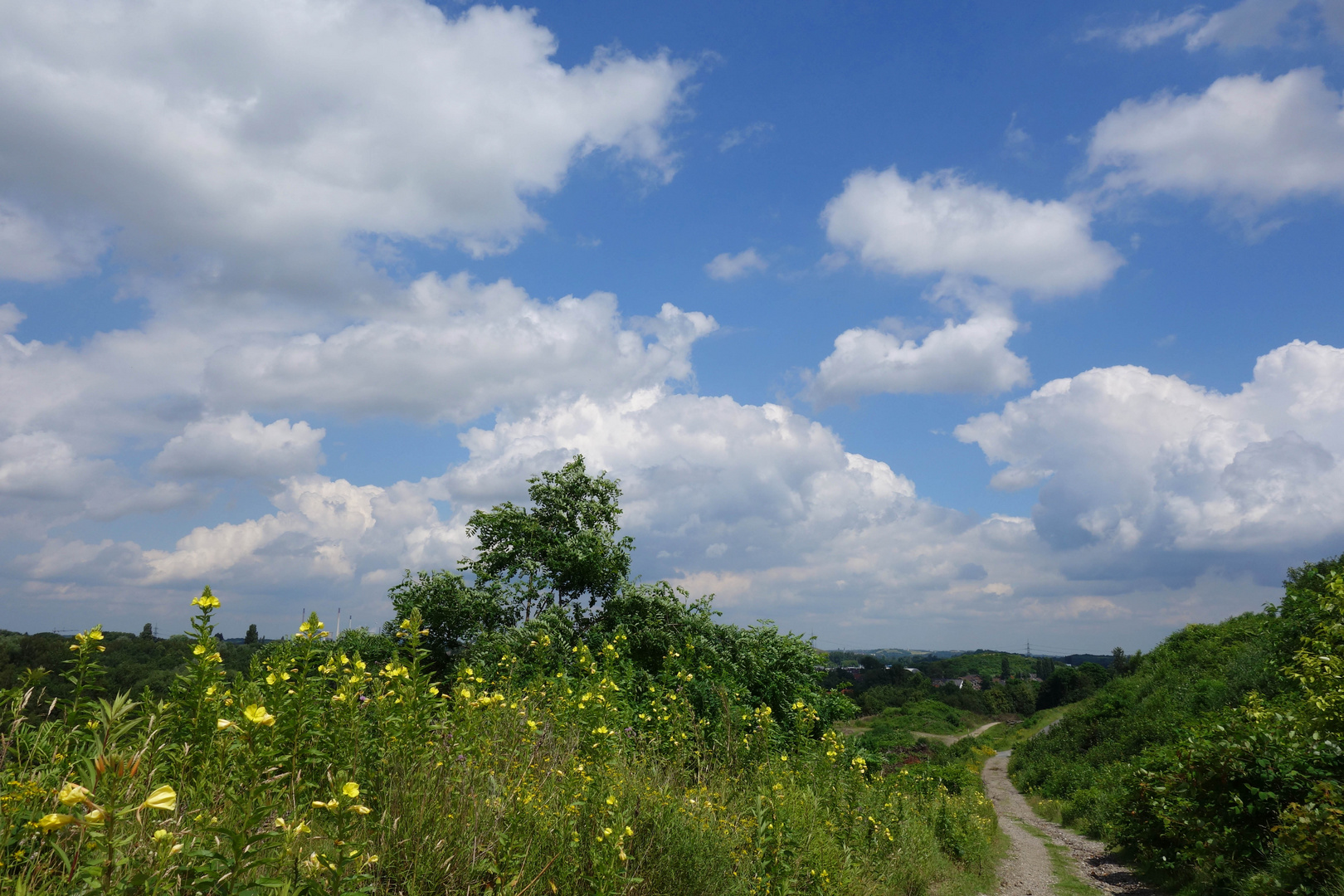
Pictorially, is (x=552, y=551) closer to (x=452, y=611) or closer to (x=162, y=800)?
(x=452, y=611)

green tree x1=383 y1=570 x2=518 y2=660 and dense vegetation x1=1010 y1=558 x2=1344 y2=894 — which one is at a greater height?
green tree x1=383 y1=570 x2=518 y2=660

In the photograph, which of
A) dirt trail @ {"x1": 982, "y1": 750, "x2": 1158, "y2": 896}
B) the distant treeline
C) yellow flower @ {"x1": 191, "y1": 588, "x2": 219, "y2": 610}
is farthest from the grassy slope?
yellow flower @ {"x1": 191, "y1": 588, "x2": 219, "y2": 610}

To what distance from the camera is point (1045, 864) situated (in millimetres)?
15320

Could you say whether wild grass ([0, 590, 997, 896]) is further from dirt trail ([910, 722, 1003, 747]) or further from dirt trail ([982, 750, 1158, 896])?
dirt trail ([910, 722, 1003, 747])

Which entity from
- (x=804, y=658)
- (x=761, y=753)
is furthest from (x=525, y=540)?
(x=761, y=753)

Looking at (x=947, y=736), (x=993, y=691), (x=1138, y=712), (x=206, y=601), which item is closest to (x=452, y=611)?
(x=206, y=601)

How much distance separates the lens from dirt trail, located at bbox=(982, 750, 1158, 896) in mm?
12353

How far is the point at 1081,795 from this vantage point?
24.7 metres

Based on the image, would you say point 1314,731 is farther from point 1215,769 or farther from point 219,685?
point 219,685

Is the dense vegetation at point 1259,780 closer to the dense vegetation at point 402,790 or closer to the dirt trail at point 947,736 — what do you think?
the dense vegetation at point 402,790

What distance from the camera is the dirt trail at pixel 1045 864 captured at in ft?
40.5

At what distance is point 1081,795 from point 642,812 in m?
27.6

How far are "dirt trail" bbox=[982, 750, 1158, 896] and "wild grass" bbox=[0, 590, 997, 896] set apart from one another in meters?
8.43

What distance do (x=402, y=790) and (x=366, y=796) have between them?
17 centimetres
